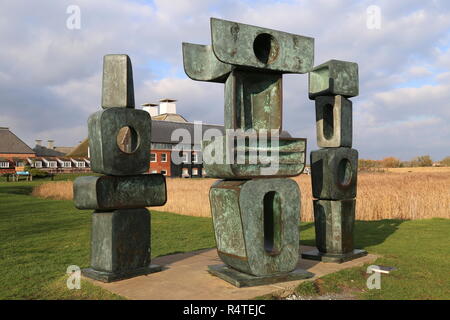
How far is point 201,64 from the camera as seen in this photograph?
5215mm

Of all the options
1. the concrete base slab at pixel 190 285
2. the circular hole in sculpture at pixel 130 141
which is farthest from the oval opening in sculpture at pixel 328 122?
the circular hole in sculpture at pixel 130 141

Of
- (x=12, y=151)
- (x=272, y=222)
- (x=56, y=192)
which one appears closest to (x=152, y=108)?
(x=12, y=151)

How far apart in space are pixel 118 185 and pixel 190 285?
1454mm

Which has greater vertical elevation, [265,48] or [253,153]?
[265,48]

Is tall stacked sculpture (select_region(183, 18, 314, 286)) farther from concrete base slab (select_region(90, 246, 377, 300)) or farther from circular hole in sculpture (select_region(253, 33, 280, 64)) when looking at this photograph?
concrete base slab (select_region(90, 246, 377, 300))

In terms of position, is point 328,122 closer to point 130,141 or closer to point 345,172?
point 345,172

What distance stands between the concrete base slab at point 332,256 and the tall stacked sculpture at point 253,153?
43.0 inches

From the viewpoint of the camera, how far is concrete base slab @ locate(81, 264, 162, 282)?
15.7 ft

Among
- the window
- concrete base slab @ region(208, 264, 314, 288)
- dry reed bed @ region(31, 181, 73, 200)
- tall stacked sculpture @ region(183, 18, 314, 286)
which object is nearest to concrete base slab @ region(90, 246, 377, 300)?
concrete base slab @ region(208, 264, 314, 288)

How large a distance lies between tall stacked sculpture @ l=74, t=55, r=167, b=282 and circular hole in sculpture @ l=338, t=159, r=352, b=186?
280cm

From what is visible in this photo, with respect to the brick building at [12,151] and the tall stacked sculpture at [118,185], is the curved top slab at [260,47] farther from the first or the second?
the brick building at [12,151]

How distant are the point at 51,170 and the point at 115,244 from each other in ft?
150
